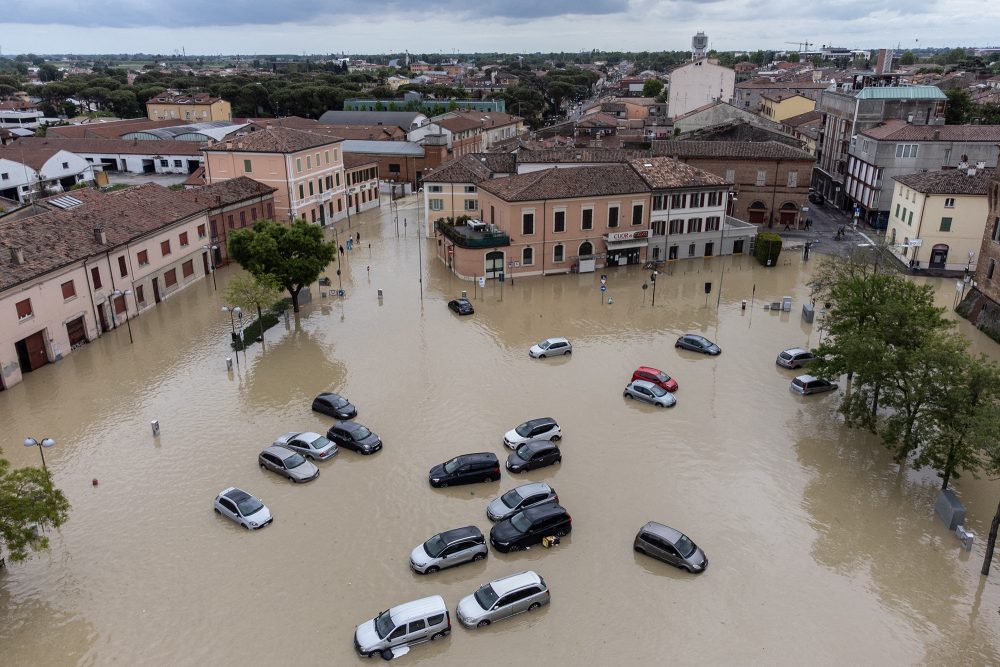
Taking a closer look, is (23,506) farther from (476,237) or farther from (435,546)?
(476,237)

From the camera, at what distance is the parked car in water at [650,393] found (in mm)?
31578

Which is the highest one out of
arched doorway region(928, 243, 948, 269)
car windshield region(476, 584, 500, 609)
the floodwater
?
arched doorway region(928, 243, 948, 269)

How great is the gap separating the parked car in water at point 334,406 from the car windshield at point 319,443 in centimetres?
253

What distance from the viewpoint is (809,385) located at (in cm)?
3297

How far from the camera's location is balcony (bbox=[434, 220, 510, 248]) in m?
48.4

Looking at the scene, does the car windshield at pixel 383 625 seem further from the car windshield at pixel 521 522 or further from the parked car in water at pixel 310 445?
the parked car in water at pixel 310 445

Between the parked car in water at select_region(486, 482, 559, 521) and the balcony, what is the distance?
87.8ft

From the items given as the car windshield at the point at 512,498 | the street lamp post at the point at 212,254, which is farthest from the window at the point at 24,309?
the car windshield at the point at 512,498

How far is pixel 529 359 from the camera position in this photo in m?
36.8

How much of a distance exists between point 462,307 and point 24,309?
2335 cm

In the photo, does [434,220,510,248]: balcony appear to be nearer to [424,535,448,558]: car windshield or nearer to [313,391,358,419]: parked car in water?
[313,391,358,419]: parked car in water

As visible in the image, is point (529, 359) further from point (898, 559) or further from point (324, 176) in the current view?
point (324, 176)

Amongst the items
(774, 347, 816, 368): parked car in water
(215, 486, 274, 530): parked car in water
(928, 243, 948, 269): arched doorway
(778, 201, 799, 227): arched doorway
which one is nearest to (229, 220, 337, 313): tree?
(215, 486, 274, 530): parked car in water

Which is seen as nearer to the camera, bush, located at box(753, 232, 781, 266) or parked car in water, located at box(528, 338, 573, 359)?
parked car in water, located at box(528, 338, 573, 359)
